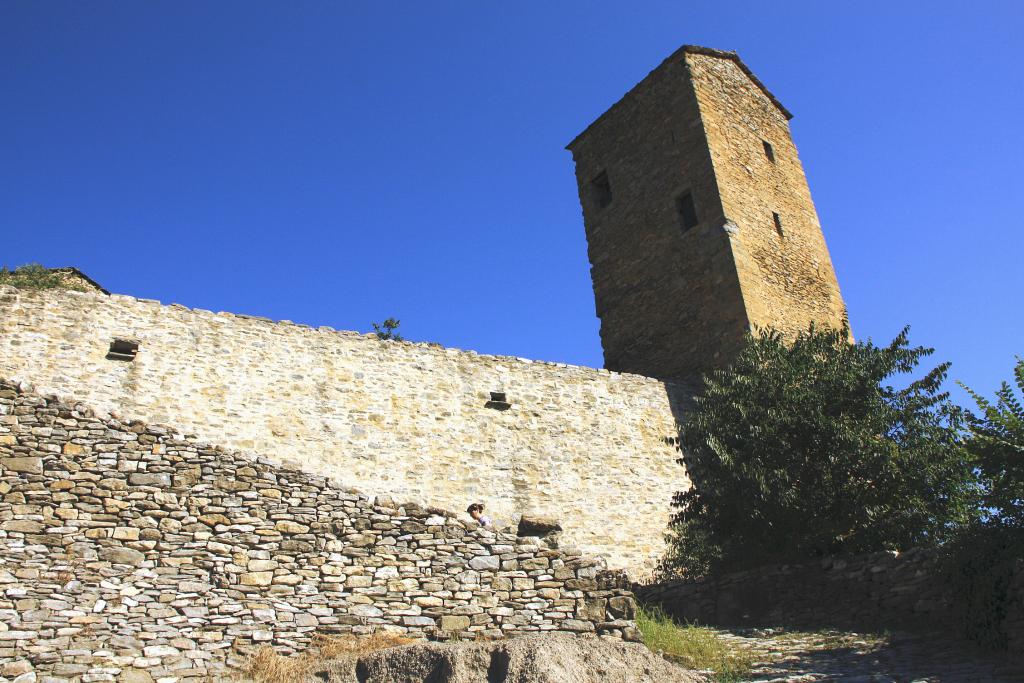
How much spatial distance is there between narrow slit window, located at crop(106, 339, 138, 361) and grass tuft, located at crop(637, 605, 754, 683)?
25.7ft

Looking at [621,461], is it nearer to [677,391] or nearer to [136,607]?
[677,391]

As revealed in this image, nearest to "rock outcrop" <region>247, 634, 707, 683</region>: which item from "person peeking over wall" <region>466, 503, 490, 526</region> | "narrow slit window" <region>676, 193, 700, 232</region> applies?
"person peeking over wall" <region>466, 503, 490, 526</region>

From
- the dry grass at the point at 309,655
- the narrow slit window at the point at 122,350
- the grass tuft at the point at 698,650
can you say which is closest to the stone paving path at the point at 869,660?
the grass tuft at the point at 698,650

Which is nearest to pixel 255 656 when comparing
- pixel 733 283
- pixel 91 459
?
pixel 91 459

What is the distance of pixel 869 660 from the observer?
7941mm

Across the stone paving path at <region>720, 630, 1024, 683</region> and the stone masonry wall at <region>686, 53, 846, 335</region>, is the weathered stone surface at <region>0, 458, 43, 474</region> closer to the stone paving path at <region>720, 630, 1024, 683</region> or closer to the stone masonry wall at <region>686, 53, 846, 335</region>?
the stone paving path at <region>720, 630, 1024, 683</region>

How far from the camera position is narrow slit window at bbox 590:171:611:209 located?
21047 mm

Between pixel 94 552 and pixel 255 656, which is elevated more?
pixel 94 552

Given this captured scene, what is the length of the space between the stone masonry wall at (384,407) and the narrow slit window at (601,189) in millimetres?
6628

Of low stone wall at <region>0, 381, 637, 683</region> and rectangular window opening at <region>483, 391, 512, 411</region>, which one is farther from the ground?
rectangular window opening at <region>483, 391, 512, 411</region>

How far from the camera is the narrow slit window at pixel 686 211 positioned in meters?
18.5

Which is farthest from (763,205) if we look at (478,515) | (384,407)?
(478,515)

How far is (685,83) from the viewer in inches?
771

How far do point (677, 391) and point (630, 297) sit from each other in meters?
3.40
